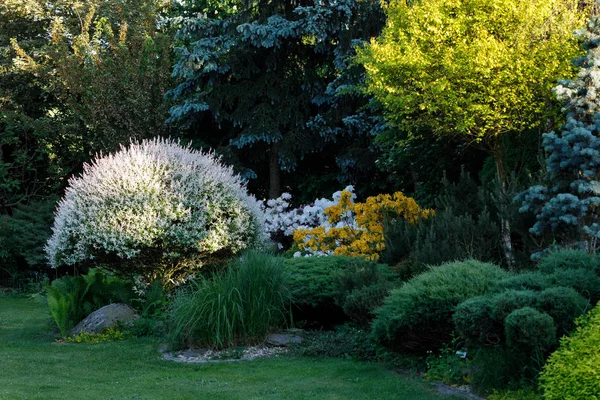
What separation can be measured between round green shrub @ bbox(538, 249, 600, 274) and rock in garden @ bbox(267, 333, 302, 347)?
10.5 feet

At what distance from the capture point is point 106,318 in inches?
412

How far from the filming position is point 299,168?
63.6ft

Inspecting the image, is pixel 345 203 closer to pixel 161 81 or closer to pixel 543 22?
pixel 543 22

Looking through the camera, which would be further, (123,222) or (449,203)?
(449,203)

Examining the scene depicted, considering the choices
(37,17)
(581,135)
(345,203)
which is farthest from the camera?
(37,17)

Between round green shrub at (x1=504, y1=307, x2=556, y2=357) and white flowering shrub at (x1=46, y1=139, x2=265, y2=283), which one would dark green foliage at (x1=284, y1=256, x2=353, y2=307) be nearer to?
white flowering shrub at (x1=46, y1=139, x2=265, y2=283)

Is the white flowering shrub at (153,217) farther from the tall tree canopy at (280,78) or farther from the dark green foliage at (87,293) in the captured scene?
the tall tree canopy at (280,78)

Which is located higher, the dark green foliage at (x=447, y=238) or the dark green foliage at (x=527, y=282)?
the dark green foliage at (x=447, y=238)

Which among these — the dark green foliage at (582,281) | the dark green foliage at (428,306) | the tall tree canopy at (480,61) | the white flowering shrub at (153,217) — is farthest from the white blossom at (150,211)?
the dark green foliage at (582,281)

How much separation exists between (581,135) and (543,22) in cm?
288

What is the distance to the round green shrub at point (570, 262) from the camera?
647 centimetres

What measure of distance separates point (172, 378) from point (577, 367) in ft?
13.1

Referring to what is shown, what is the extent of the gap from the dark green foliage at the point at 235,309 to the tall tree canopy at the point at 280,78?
8.23 m

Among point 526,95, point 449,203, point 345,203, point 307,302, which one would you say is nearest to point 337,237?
A: point 345,203
